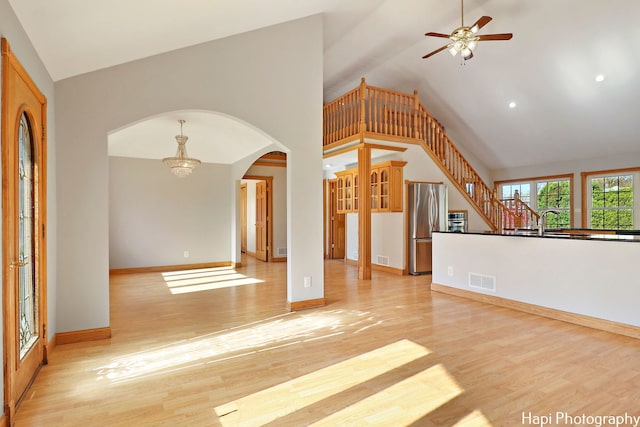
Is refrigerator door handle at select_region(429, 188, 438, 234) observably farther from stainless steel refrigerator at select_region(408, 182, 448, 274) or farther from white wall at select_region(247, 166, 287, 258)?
white wall at select_region(247, 166, 287, 258)

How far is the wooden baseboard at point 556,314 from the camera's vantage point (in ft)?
11.0

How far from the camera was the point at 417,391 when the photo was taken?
231 centimetres

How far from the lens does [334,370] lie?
2.64 m

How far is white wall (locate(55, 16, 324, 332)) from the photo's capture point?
325 centimetres

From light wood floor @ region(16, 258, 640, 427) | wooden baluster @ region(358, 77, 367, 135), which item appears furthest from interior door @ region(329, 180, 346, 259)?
light wood floor @ region(16, 258, 640, 427)

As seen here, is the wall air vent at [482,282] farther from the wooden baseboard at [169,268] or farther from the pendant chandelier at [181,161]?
the wooden baseboard at [169,268]

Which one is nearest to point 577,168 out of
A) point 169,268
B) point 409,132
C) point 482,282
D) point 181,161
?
point 409,132

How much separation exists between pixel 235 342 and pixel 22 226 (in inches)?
75.9

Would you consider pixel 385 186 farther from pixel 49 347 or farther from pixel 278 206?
pixel 49 347

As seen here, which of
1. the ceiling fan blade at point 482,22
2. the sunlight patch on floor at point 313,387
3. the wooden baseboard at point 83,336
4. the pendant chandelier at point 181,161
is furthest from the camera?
the pendant chandelier at point 181,161

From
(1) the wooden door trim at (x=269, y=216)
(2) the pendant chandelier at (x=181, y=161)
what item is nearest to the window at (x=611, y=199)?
(1) the wooden door trim at (x=269, y=216)

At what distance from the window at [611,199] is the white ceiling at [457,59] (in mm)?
570

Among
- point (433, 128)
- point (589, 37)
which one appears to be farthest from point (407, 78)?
point (589, 37)
